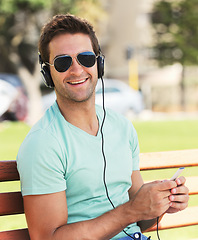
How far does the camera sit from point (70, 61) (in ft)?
7.59

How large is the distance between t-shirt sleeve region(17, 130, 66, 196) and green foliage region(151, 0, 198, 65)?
24686 millimetres

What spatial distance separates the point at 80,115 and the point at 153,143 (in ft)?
32.3

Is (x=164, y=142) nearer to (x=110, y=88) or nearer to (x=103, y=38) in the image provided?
(x=110, y=88)

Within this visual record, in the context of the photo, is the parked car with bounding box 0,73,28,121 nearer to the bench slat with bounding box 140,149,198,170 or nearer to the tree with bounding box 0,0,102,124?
the tree with bounding box 0,0,102,124

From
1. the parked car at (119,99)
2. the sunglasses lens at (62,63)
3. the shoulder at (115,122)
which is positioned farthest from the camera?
the parked car at (119,99)

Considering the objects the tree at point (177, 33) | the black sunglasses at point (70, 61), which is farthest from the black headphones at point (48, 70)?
the tree at point (177, 33)

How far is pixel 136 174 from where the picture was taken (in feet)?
8.55

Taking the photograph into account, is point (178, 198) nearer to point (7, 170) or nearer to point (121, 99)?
point (7, 170)

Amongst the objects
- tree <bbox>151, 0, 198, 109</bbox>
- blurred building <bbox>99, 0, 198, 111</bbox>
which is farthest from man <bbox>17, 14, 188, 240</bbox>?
blurred building <bbox>99, 0, 198, 111</bbox>

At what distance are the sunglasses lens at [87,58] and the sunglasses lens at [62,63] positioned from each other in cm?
5

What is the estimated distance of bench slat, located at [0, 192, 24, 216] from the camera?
2459 millimetres

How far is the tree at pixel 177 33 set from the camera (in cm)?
2625

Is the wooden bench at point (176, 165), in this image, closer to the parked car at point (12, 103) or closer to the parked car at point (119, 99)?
the parked car at point (12, 103)

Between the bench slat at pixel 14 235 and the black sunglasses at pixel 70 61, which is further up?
the black sunglasses at pixel 70 61
